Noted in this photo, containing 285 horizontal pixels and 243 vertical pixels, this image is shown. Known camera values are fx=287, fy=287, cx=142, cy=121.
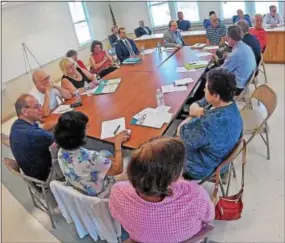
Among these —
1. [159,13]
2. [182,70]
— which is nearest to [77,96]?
[182,70]

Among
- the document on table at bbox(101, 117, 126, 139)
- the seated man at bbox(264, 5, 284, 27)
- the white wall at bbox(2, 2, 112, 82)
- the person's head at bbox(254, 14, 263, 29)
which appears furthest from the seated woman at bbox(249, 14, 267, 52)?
the white wall at bbox(2, 2, 112, 82)

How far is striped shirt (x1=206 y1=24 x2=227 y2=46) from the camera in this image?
5.43 metres

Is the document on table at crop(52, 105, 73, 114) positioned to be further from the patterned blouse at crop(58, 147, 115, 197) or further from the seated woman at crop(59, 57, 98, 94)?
the patterned blouse at crop(58, 147, 115, 197)

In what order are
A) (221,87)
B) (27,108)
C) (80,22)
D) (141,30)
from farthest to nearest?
(80,22)
(141,30)
(27,108)
(221,87)

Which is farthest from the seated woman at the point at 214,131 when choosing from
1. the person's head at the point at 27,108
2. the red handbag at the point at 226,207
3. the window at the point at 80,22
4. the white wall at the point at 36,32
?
the window at the point at 80,22

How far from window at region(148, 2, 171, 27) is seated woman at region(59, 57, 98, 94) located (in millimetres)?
5830

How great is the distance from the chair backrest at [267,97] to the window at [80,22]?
22.7 feet

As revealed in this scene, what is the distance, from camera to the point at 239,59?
3312 mm

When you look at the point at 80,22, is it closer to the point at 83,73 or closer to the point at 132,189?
the point at 83,73

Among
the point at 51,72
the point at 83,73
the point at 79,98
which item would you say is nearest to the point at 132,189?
the point at 79,98

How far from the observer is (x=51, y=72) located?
7492 millimetres

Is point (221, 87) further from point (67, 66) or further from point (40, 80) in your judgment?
point (67, 66)

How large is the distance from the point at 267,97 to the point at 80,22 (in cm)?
737

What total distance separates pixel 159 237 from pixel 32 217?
1882mm
